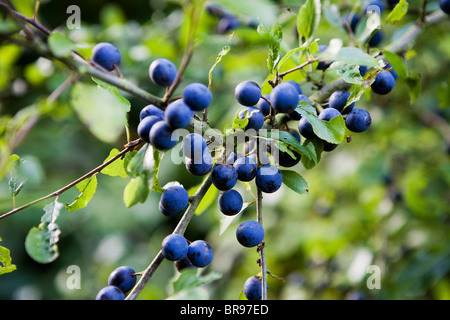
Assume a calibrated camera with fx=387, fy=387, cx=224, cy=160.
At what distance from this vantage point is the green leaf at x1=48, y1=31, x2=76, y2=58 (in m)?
0.67

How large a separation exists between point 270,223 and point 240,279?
43 centimetres

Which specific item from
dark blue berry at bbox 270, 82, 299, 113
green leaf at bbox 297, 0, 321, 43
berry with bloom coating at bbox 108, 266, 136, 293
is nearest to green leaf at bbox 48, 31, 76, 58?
dark blue berry at bbox 270, 82, 299, 113

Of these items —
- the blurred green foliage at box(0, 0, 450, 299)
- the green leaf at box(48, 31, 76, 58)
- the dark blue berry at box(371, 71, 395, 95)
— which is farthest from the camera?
the blurred green foliage at box(0, 0, 450, 299)

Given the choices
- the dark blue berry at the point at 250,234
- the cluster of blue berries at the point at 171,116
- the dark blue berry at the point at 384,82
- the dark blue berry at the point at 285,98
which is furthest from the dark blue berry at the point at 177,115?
the dark blue berry at the point at 384,82

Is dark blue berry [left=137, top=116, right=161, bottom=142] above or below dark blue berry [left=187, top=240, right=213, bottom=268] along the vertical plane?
above

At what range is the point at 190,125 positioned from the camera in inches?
34.6

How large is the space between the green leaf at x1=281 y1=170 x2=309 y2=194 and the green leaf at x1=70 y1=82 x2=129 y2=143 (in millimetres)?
501

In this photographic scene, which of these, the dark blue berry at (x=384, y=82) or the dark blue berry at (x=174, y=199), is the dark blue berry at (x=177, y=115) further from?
the dark blue berry at (x=384, y=82)

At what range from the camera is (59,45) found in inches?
26.8

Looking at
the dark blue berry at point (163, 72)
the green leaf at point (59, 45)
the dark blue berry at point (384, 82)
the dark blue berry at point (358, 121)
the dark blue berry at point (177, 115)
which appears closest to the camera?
the green leaf at point (59, 45)

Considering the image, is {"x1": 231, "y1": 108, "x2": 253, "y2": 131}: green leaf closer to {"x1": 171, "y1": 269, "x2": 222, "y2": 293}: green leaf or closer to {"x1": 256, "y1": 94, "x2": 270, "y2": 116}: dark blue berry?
{"x1": 256, "y1": 94, "x2": 270, "y2": 116}: dark blue berry

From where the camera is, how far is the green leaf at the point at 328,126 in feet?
3.03

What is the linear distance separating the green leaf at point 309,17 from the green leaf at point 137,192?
0.63 metres
